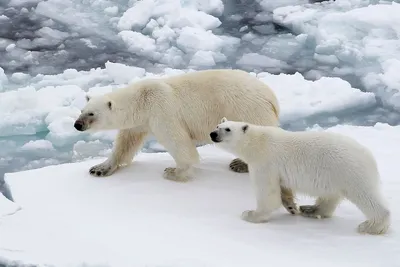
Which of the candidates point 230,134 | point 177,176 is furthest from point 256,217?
point 177,176

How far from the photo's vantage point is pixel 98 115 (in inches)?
178

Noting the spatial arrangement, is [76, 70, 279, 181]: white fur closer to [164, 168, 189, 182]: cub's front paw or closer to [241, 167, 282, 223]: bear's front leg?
[164, 168, 189, 182]: cub's front paw

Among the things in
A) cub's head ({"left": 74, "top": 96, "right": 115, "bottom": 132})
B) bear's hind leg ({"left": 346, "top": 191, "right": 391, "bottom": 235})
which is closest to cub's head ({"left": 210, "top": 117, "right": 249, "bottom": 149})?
bear's hind leg ({"left": 346, "top": 191, "right": 391, "bottom": 235})

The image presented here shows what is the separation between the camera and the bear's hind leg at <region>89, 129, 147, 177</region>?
4.77 metres

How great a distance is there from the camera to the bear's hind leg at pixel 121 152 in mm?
4770

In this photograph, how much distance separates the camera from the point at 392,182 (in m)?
4.64

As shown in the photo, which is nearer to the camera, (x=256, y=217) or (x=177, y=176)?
(x=256, y=217)

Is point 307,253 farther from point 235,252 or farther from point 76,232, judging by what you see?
point 76,232

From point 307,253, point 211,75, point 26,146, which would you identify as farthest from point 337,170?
point 26,146

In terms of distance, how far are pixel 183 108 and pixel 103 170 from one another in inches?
29.4

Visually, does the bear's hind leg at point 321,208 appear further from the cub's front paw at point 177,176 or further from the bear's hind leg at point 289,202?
the cub's front paw at point 177,176

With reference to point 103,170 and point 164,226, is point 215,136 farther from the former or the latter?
point 103,170

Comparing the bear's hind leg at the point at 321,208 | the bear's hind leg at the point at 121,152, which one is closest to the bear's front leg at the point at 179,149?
the bear's hind leg at the point at 121,152

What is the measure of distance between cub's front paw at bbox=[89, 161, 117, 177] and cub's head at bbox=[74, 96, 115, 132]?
0.33 meters
